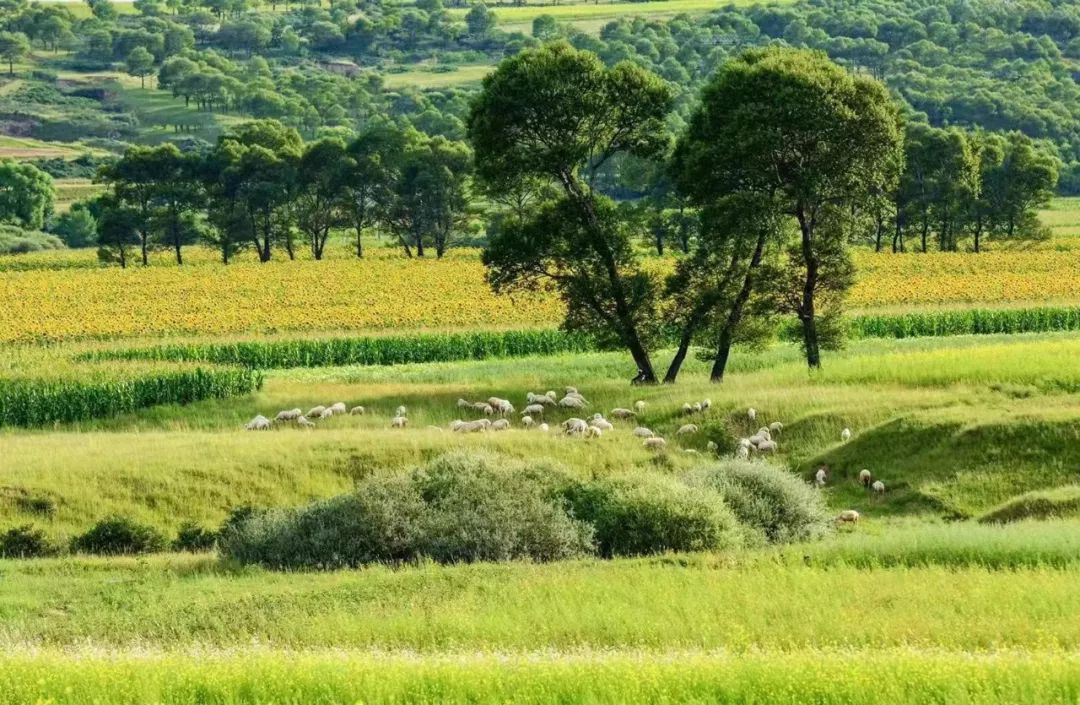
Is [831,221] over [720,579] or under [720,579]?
over

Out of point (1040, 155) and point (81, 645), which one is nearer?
point (81, 645)

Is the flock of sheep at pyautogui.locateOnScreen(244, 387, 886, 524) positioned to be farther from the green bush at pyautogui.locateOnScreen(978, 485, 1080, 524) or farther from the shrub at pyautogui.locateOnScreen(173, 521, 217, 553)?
the shrub at pyautogui.locateOnScreen(173, 521, 217, 553)

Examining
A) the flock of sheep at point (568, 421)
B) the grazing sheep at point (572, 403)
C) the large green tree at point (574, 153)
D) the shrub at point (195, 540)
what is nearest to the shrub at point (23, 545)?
the shrub at point (195, 540)

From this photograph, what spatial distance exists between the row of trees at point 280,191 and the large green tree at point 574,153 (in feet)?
220

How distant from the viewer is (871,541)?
2475cm

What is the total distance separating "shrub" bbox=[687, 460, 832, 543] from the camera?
1063 inches

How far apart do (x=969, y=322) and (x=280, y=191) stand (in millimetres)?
61029

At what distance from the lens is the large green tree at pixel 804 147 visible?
150 feet

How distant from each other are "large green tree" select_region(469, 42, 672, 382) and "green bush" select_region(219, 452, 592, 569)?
2270 cm

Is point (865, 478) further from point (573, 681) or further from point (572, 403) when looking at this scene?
point (573, 681)

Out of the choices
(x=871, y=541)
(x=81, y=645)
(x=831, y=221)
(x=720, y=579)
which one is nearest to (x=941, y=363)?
(x=831, y=221)

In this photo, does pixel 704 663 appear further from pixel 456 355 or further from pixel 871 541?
A: pixel 456 355

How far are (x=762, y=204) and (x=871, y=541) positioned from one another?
22.3 m

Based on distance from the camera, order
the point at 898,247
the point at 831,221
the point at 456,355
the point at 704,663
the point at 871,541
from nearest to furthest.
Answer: the point at 704,663 → the point at 871,541 → the point at 831,221 → the point at 456,355 → the point at 898,247
